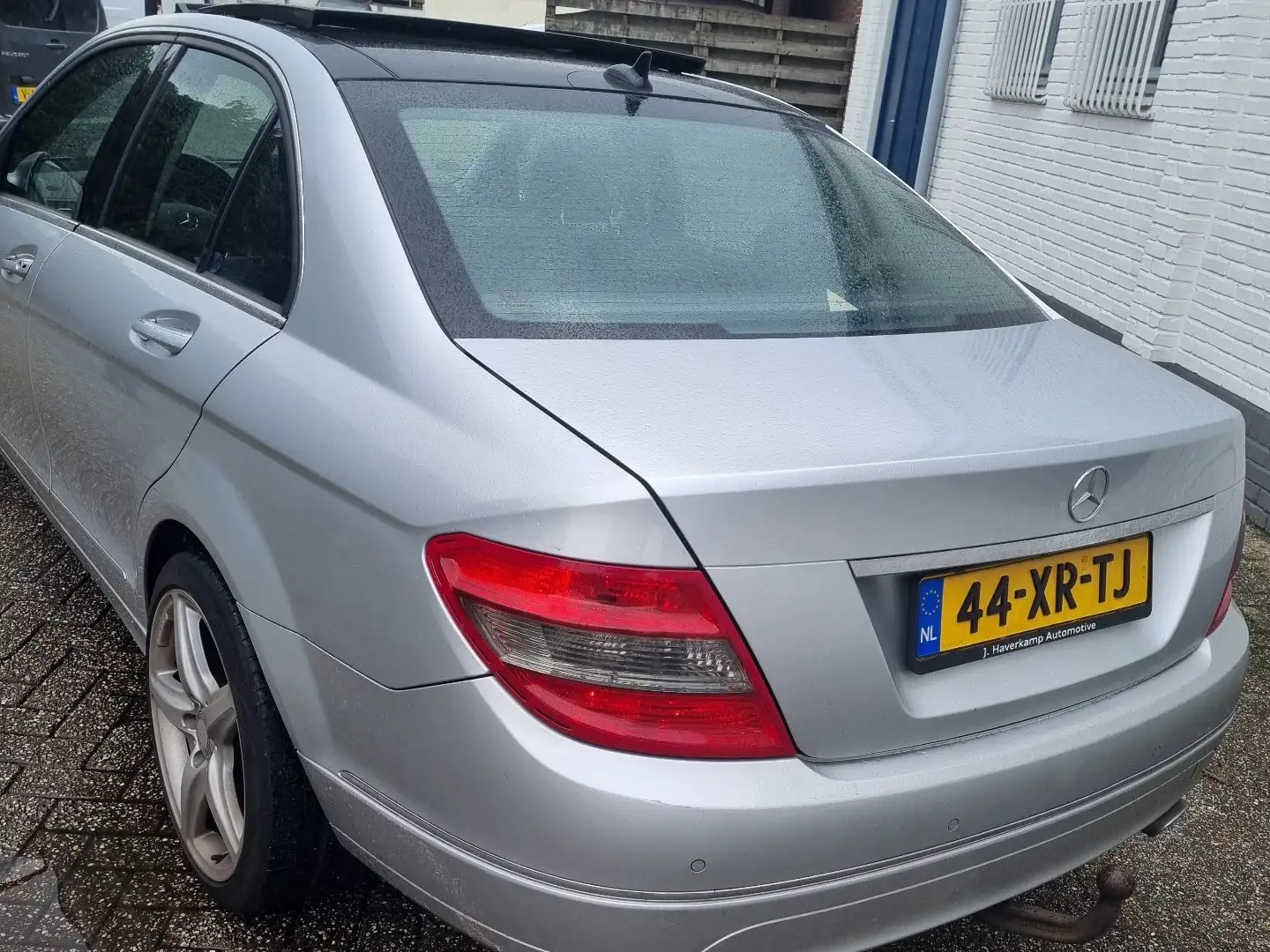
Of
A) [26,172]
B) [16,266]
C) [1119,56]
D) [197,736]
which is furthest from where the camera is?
[1119,56]

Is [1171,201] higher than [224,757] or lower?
higher

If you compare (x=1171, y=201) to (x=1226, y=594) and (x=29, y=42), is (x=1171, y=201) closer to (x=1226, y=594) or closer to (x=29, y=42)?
(x=1226, y=594)

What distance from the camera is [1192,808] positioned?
290 centimetres

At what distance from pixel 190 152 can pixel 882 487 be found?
173cm

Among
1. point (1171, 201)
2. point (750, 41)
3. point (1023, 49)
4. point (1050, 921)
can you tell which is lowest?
point (1050, 921)

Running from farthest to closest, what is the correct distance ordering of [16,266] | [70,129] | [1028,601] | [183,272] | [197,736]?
[70,129], [16,266], [183,272], [197,736], [1028,601]

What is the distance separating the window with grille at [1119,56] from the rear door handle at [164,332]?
17.7 feet

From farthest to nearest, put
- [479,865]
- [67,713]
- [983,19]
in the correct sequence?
[983,19], [67,713], [479,865]

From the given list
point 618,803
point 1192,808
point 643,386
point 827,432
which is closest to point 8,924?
point 618,803

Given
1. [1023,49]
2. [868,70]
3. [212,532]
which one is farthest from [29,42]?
[212,532]

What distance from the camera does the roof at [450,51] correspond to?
2.27 m

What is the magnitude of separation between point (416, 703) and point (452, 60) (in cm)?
136

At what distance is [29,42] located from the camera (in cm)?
1072

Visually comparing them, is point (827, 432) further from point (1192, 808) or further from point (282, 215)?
point (1192, 808)
